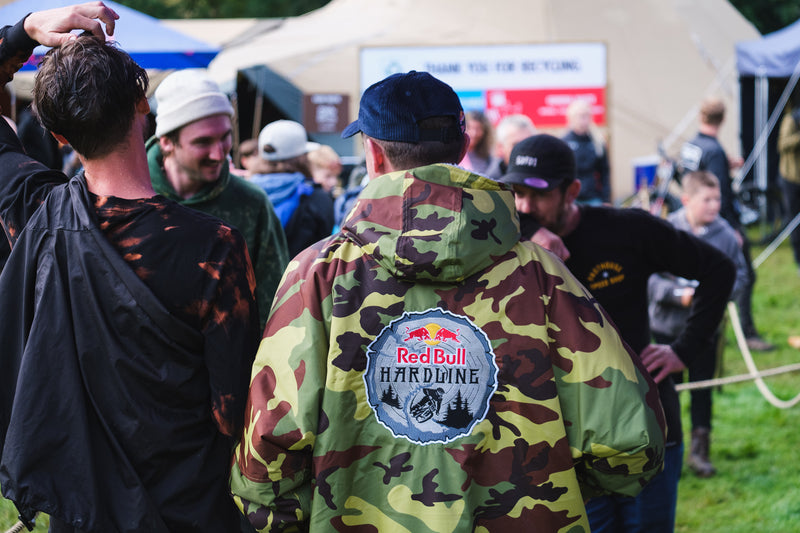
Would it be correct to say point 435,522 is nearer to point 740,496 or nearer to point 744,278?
point 740,496

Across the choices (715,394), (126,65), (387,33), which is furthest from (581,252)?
(387,33)

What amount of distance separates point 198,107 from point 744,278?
3.75 m

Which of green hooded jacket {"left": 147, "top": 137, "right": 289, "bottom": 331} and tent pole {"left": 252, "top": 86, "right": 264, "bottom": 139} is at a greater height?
green hooded jacket {"left": 147, "top": 137, "right": 289, "bottom": 331}

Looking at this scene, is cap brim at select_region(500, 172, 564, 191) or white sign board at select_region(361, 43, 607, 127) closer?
cap brim at select_region(500, 172, 564, 191)

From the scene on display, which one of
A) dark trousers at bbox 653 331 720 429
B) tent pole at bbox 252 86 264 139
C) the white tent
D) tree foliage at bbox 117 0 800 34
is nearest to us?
dark trousers at bbox 653 331 720 429

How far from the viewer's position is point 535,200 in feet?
10.1

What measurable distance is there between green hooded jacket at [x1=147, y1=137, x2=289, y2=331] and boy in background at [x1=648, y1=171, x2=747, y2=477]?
254cm

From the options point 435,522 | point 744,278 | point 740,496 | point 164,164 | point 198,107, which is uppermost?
point 198,107

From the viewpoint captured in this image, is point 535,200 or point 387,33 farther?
point 387,33

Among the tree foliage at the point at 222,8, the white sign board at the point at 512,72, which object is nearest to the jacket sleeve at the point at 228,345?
the white sign board at the point at 512,72

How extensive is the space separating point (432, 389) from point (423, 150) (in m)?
0.55

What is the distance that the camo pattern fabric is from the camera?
1916 mm

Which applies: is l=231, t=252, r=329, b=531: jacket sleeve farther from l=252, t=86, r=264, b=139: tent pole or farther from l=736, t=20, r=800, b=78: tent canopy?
l=736, t=20, r=800, b=78: tent canopy

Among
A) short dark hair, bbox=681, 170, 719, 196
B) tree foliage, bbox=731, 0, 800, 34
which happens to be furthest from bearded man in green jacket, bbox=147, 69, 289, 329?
tree foliage, bbox=731, 0, 800, 34
